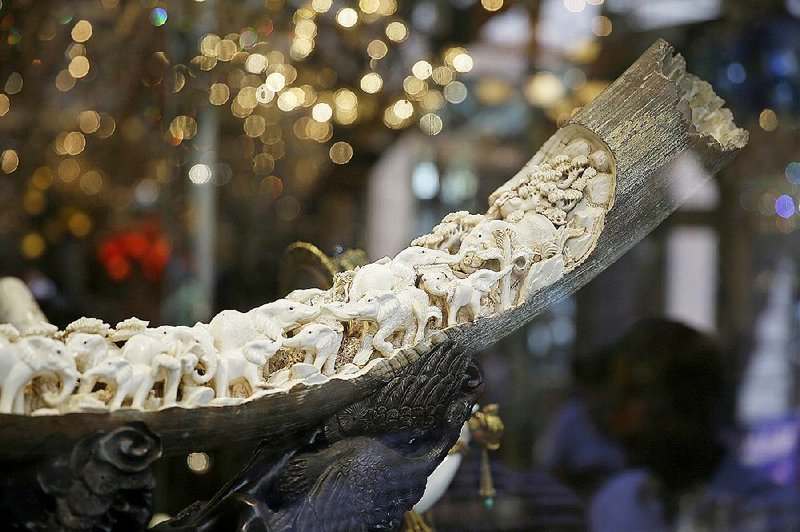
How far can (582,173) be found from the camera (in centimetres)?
164

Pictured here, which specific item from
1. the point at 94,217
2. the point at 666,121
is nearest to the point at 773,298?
the point at 666,121

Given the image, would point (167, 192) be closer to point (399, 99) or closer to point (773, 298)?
point (399, 99)

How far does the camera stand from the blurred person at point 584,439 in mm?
2916

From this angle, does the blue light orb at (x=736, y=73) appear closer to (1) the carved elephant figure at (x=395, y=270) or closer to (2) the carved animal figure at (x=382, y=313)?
(1) the carved elephant figure at (x=395, y=270)

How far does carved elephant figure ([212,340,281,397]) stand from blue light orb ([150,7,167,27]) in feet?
8.35

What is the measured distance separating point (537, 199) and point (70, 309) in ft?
7.22

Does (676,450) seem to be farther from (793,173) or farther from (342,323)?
(342,323)

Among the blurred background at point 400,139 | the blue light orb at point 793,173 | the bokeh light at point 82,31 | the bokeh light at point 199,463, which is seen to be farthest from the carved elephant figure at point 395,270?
the bokeh light at point 82,31

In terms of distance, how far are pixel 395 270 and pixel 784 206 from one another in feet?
7.97

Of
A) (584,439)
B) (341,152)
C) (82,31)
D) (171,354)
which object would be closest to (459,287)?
(171,354)

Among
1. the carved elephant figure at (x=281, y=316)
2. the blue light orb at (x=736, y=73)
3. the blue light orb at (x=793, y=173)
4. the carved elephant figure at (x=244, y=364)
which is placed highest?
the blue light orb at (x=736, y=73)

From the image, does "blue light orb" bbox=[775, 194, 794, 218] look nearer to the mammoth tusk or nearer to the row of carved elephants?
the mammoth tusk

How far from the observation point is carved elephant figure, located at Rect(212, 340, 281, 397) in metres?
1.33

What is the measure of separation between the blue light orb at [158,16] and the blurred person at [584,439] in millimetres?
1973
